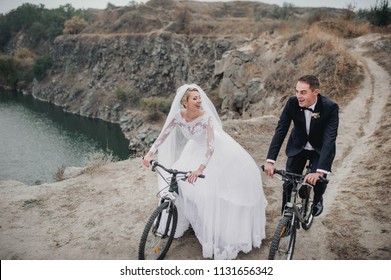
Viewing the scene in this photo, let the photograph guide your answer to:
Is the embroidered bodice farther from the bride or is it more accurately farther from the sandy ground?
the sandy ground

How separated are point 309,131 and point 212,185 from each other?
144 centimetres

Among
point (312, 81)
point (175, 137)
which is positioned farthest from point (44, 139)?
point (312, 81)

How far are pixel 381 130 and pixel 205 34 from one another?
45337 millimetres

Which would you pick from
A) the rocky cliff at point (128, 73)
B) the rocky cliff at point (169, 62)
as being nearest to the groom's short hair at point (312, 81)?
the rocky cliff at point (169, 62)

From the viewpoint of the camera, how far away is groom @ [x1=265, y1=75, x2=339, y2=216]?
11.0 feet

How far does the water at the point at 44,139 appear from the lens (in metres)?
24.4

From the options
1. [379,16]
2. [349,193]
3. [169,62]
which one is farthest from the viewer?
[169,62]

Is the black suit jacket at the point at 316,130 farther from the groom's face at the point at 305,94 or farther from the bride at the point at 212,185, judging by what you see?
the bride at the point at 212,185

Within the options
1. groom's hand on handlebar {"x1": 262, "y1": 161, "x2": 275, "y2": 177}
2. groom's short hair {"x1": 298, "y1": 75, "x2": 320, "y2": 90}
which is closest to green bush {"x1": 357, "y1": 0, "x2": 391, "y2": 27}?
groom's short hair {"x1": 298, "y1": 75, "x2": 320, "y2": 90}

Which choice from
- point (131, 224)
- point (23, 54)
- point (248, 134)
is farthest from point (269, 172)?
point (23, 54)

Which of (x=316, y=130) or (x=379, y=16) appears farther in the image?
(x=379, y=16)

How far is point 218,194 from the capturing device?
377 cm

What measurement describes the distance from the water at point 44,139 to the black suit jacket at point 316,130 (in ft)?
45.7

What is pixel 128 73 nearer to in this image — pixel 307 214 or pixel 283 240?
pixel 307 214
